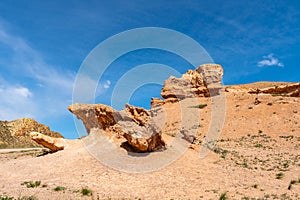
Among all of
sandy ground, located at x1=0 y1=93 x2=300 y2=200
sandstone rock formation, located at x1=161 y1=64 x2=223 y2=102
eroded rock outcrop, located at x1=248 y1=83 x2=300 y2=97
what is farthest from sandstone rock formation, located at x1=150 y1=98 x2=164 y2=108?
sandy ground, located at x1=0 y1=93 x2=300 y2=200

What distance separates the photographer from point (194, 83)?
4559 cm

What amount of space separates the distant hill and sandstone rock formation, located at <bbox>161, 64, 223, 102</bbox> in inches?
755

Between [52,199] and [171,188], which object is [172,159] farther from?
[52,199]

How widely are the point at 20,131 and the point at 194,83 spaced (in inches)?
1028

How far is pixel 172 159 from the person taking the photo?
1455 centimetres

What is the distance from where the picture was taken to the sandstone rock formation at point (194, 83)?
44250 mm

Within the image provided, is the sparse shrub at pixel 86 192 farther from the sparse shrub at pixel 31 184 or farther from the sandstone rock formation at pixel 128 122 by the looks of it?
the sandstone rock formation at pixel 128 122

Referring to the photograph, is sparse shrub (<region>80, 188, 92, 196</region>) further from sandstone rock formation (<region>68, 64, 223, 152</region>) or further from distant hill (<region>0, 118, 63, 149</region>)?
distant hill (<region>0, 118, 63, 149</region>)

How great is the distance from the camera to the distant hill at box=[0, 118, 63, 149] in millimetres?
34381

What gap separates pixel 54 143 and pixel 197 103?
29.1 m

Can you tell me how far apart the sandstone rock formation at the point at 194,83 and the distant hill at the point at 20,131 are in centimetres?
1918

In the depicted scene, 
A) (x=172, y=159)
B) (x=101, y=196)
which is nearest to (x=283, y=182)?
(x=172, y=159)

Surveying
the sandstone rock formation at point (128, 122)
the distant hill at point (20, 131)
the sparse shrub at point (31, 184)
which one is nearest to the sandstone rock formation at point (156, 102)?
the distant hill at point (20, 131)

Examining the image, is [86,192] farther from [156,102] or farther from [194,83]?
[156,102]
